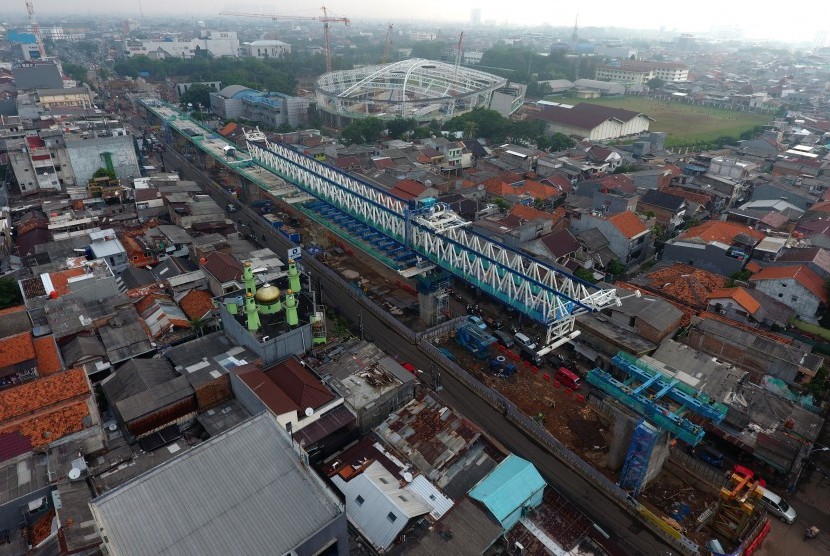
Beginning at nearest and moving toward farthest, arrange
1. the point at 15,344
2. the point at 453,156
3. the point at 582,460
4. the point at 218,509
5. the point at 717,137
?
1. the point at 218,509
2. the point at 582,460
3. the point at 15,344
4. the point at 453,156
5. the point at 717,137

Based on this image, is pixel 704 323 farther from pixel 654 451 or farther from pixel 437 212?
pixel 437 212

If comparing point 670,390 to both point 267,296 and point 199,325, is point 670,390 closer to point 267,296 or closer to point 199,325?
point 267,296

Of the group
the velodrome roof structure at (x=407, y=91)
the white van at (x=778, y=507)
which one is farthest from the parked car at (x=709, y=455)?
the velodrome roof structure at (x=407, y=91)

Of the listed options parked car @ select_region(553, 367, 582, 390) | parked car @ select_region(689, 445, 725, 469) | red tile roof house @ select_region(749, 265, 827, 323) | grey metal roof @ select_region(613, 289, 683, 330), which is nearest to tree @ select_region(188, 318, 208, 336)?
parked car @ select_region(553, 367, 582, 390)

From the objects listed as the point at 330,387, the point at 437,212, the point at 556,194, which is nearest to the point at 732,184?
the point at 556,194

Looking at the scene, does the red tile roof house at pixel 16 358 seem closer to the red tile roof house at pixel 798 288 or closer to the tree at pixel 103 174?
the tree at pixel 103 174
